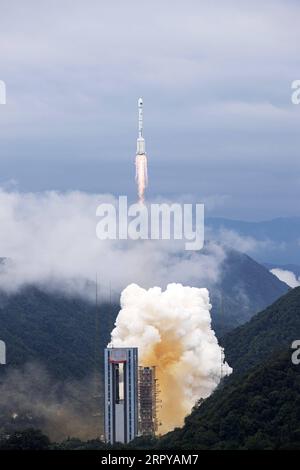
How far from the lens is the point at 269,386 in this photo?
407 ft

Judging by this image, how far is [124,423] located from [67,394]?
743 inches

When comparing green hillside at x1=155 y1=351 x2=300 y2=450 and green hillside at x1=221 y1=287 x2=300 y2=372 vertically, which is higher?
green hillside at x1=221 y1=287 x2=300 y2=372

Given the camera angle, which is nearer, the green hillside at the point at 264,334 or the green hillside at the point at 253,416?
the green hillside at the point at 253,416

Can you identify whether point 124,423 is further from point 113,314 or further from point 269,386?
point 113,314

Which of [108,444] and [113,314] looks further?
[113,314]

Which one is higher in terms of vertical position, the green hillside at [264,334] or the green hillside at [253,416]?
the green hillside at [264,334]

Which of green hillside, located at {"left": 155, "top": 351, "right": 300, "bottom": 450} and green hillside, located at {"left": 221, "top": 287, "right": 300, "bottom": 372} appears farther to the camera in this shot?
green hillside, located at {"left": 221, "top": 287, "right": 300, "bottom": 372}

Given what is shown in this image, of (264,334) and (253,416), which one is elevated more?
(264,334)

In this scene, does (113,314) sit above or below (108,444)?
above

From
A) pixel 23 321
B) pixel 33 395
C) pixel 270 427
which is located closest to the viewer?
pixel 270 427

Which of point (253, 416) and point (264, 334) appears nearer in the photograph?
point (253, 416)

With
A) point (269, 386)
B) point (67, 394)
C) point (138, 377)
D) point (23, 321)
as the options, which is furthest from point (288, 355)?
point (23, 321)
